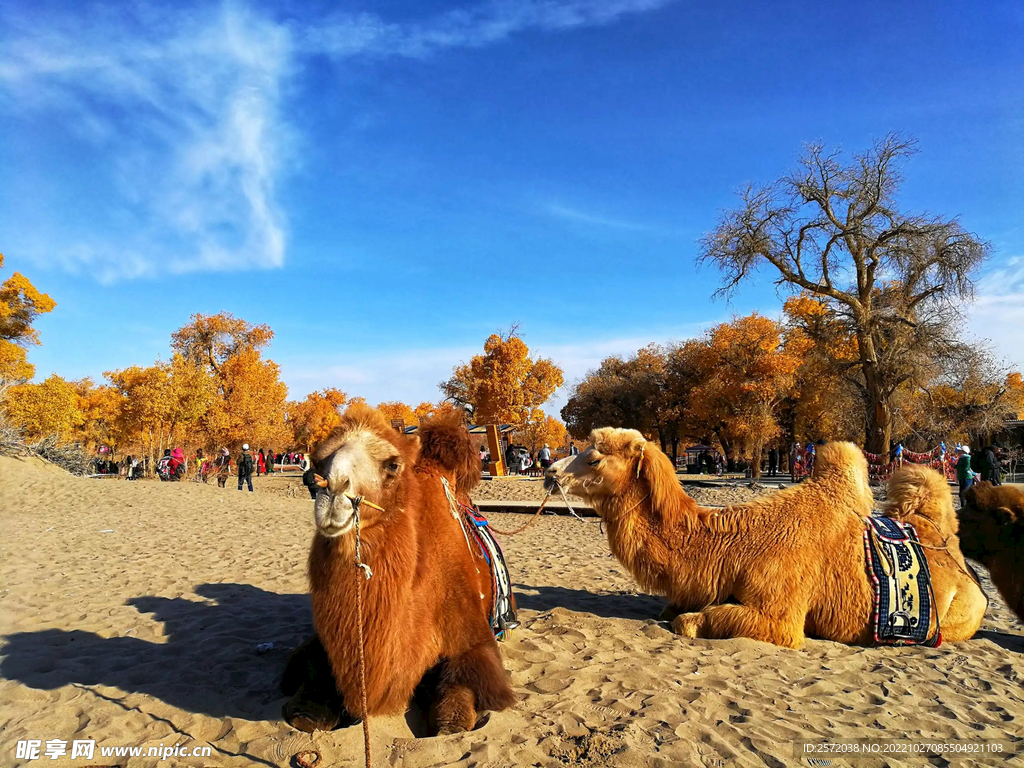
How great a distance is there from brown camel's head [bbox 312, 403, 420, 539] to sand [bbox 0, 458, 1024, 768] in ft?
4.48

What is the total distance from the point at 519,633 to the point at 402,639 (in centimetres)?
243

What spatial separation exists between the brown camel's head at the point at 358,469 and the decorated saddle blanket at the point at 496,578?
1.37 metres

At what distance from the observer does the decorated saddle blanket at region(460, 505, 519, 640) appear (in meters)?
4.38

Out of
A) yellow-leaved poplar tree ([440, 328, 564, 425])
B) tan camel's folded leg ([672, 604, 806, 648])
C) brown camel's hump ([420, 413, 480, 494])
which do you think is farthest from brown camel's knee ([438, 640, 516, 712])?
yellow-leaved poplar tree ([440, 328, 564, 425])

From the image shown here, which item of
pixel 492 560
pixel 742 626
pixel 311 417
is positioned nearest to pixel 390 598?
pixel 492 560

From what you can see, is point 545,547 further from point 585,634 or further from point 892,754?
point 892,754

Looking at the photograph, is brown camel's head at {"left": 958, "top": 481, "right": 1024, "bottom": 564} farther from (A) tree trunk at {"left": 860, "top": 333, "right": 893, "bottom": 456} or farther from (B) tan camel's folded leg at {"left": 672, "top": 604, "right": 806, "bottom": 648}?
(A) tree trunk at {"left": 860, "top": 333, "right": 893, "bottom": 456}

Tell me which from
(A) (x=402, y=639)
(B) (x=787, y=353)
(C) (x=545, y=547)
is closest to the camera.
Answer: (A) (x=402, y=639)

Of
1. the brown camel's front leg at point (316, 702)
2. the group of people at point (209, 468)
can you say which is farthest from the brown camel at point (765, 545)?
the group of people at point (209, 468)

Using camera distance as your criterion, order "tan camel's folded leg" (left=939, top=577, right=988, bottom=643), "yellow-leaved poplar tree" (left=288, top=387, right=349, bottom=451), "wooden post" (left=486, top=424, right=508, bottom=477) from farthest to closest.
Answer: "yellow-leaved poplar tree" (left=288, top=387, right=349, bottom=451)
"wooden post" (left=486, top=424, right=508, bottom=477)
"tan camel's folded leg" (left=939, top=577, right=988, bottom=643)

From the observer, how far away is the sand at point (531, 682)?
131 inches

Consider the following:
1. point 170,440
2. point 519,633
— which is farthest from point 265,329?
point 519,633

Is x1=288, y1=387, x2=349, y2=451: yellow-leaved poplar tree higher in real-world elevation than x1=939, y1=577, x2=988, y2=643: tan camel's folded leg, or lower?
higher

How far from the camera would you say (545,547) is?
11.1 metres
